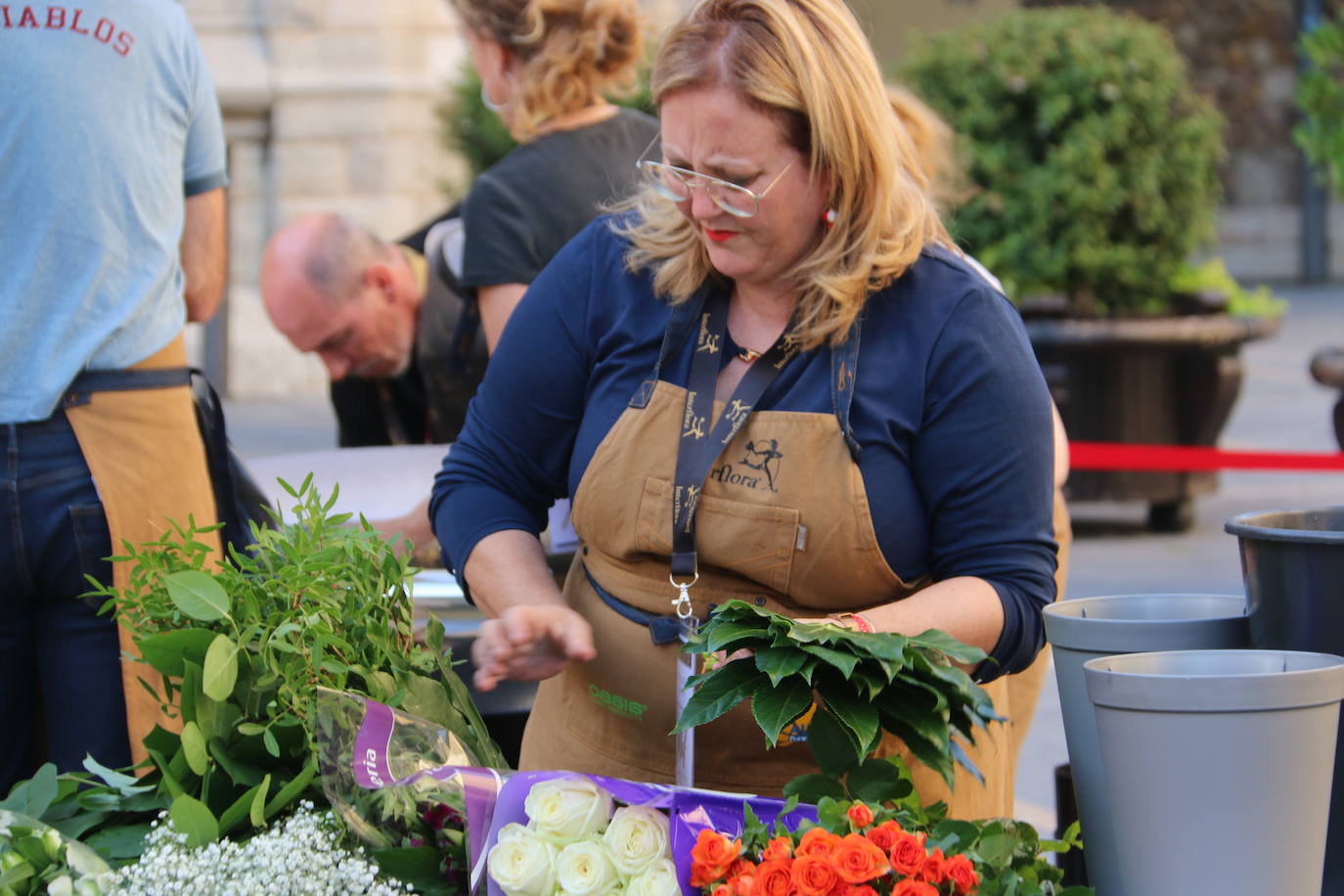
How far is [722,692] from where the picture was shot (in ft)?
4.96

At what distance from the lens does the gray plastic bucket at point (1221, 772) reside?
52.3 inches

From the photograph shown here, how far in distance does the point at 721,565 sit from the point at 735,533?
0.18ft

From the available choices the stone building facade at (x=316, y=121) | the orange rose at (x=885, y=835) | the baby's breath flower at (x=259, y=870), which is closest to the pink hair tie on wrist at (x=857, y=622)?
the orange rose at (x=885, y=835)

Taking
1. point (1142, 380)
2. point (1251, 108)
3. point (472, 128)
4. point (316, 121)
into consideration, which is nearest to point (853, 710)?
point (1142, 380)

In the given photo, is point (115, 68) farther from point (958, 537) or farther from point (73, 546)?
point (958, 537)

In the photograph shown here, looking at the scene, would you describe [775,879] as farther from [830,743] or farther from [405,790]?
[405,790]

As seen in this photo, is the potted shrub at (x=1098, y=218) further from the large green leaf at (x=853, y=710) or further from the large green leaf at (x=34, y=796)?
the large green leaf at (x=34, y=796)

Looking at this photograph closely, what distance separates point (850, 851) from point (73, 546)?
57.7 inches

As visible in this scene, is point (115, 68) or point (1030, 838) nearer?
point (1030, 838)

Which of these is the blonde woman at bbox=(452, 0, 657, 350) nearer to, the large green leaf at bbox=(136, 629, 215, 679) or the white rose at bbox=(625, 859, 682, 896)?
the large green leaf at bbox=(136, 629, 215, 679)

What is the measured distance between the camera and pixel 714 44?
74.9 inches

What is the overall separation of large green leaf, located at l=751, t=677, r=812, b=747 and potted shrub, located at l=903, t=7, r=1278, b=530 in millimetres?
5071

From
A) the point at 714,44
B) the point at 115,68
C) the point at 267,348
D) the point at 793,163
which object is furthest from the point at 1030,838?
the point at 267,348

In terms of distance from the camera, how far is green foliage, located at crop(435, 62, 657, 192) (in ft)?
30.9
